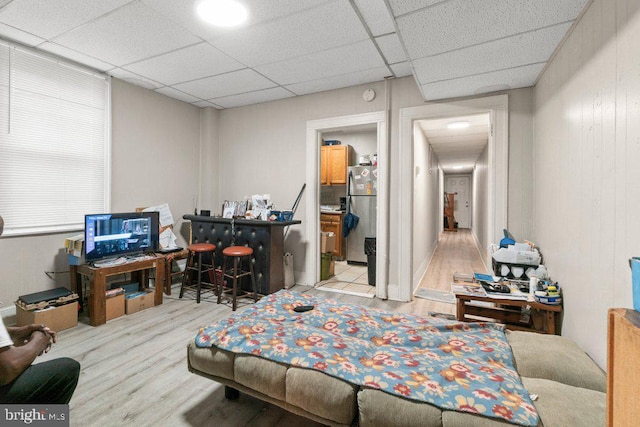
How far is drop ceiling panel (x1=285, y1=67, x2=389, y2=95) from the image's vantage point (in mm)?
3328

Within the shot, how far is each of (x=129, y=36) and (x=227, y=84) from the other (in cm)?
123

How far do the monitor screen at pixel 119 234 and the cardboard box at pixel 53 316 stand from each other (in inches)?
19.0

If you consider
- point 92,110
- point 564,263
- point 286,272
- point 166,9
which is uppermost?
point 166,9

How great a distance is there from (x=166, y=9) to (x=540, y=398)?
10.5 ft

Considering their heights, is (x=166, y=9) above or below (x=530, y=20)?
above

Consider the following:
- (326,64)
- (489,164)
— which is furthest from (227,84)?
(489,164)

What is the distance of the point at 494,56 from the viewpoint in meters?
2.21

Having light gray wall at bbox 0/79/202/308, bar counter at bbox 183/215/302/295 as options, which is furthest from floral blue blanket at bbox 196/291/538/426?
light gray wall at bbox 0/79/202/308

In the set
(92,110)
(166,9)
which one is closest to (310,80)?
(166,9)

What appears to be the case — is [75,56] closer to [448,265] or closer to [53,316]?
[53,316]

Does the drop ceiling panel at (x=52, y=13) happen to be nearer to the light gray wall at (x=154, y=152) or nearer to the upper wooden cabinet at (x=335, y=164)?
the light gray wall at (x=154, y=152)

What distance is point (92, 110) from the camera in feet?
10.9

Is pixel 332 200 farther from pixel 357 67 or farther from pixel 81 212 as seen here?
pixel 81 212

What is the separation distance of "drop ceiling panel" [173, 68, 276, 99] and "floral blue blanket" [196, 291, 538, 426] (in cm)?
267
